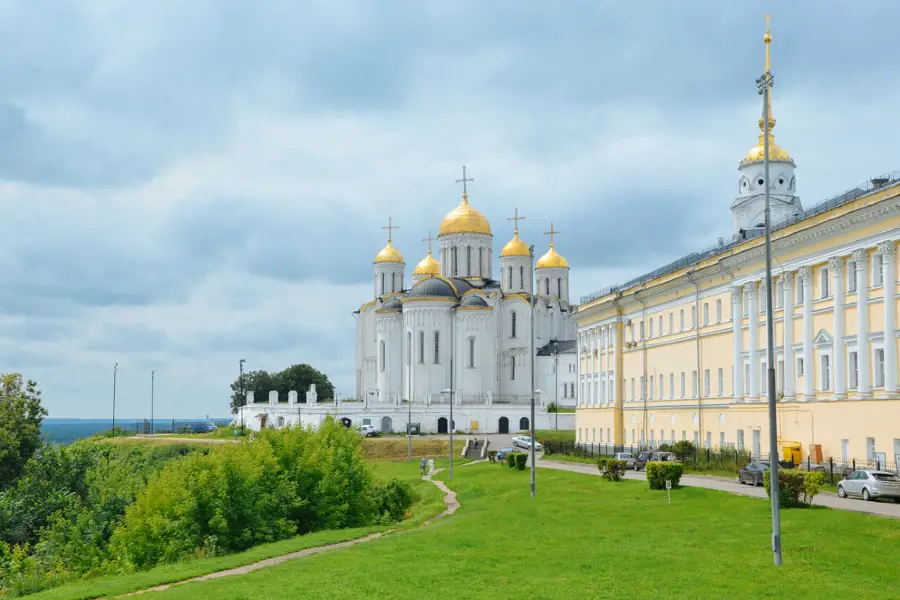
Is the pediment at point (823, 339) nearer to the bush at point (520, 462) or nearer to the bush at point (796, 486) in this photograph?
the bush at point (796, 486)

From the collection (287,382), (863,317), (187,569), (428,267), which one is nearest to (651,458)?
(863,317)

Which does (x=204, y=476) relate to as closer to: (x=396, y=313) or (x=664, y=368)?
(x=664, y=368)

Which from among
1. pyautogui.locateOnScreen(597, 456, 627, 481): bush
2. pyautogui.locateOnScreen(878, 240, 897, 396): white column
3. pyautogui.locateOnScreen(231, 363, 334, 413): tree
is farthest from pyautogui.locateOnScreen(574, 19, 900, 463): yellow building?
pyautogui.locateOnScreen(231, 363, 334, 413): tree

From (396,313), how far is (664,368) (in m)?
49.9

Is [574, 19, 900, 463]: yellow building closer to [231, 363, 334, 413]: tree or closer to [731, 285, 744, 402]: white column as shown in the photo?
[731, 285, 744, 402]: white column

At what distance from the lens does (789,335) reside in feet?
144

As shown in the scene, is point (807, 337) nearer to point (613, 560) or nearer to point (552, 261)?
point (613, 560)

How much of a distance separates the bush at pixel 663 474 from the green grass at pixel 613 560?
9.77 feet

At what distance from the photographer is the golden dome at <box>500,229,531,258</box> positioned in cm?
11200

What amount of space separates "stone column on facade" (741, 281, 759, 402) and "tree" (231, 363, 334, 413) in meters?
87.8

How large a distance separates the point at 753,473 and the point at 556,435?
5584cm

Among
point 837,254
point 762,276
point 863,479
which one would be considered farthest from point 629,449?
point 863,479

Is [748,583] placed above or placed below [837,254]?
below

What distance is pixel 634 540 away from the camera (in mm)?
23781
